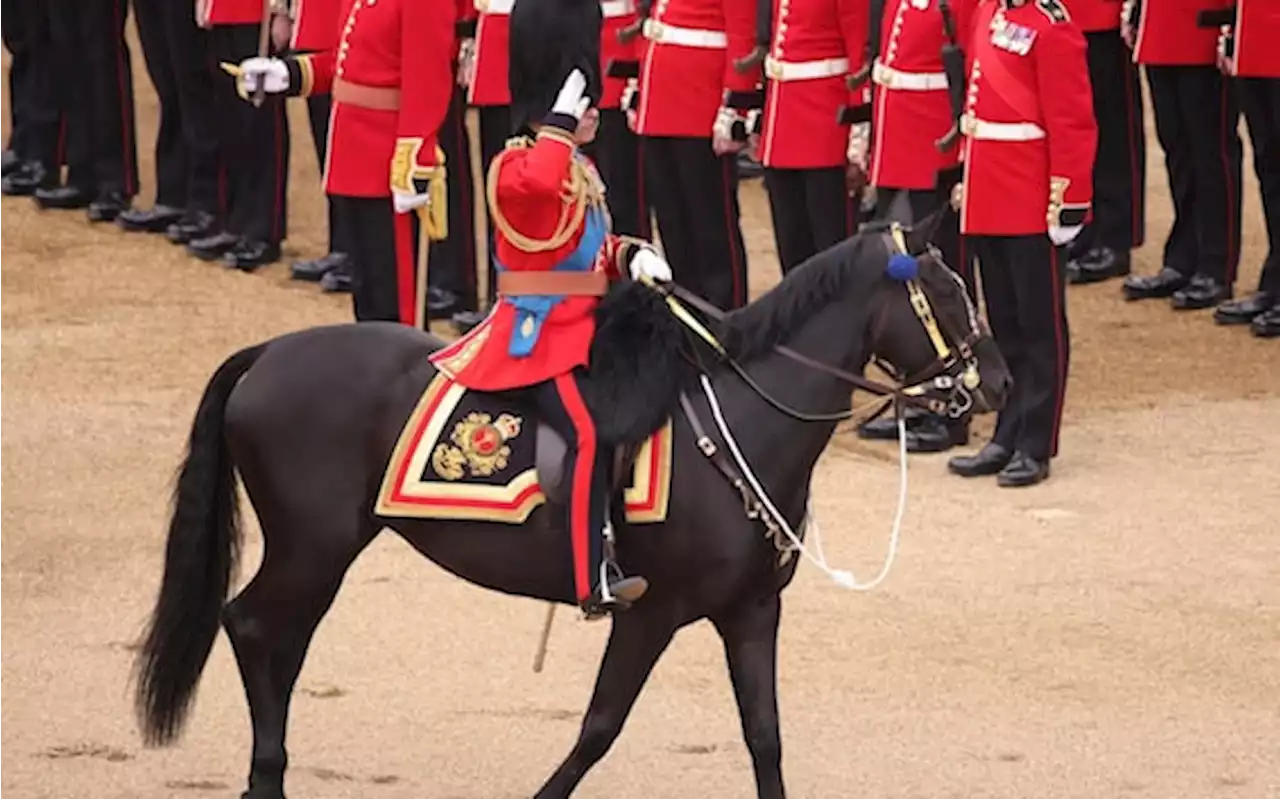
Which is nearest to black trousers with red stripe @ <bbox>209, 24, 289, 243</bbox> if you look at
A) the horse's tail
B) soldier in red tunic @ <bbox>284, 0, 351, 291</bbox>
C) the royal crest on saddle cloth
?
soldier in red tunic @ <bbox>284, 0, 351, 291</bbox>

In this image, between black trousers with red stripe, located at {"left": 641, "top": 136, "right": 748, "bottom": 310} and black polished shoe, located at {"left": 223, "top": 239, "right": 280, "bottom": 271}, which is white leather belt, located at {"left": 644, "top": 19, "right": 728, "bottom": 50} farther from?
black polished shoe, located at {"left": 223, "top": 239, "right": 280, "bottom": 271}

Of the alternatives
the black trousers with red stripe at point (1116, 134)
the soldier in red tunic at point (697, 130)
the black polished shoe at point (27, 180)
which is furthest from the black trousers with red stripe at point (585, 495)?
the black polished shoe at point (27, 180)

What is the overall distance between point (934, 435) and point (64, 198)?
4189 millimetres

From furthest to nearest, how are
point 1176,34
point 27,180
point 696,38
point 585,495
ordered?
point 27,180 → point 1176,34 → point 696,38 → point 585,495

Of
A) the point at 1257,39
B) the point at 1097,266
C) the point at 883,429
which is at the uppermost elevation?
the point at 1257,39

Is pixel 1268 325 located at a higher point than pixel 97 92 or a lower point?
lower

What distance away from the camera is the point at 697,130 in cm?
916

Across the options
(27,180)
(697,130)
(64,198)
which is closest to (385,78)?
(697,130)

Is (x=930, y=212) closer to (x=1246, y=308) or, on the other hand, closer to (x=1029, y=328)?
(x=1029, y=328)

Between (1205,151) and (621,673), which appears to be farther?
(1205,151)

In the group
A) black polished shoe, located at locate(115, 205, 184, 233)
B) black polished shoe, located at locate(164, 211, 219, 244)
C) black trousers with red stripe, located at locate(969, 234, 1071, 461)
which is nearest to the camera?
black trousers with red stripe, located at locate(969, 234, 1071, 461)

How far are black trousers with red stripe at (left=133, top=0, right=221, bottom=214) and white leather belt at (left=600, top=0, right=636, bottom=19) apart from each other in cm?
162

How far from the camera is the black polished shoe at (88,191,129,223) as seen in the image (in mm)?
11227

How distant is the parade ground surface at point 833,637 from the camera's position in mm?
6012
